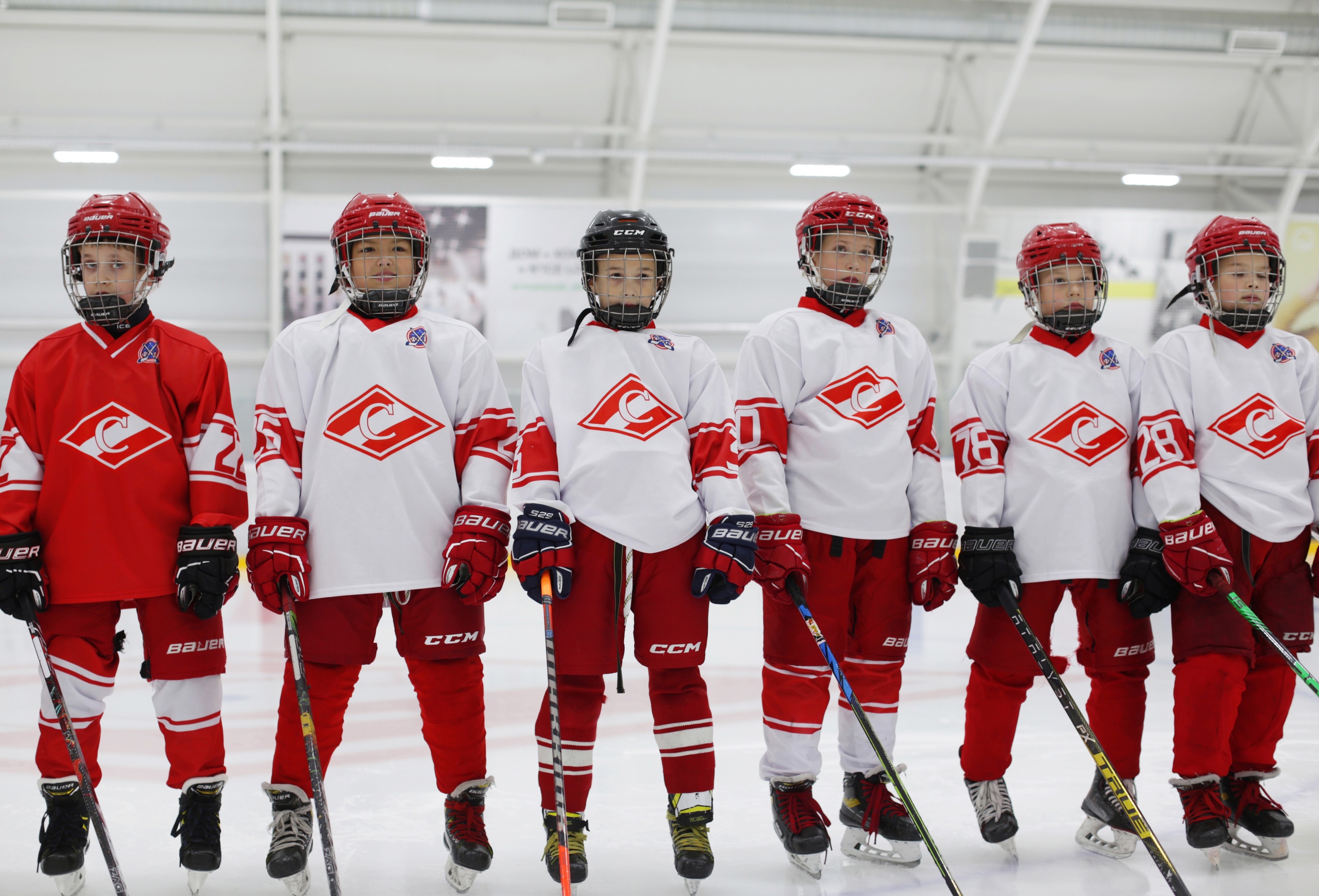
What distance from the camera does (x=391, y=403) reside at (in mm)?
2336

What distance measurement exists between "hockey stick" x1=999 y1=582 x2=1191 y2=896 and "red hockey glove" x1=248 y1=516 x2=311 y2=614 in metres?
1.54

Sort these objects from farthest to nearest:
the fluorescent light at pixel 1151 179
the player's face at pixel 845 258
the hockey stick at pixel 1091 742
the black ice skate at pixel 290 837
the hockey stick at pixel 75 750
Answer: the fluorescent light at pixel 1151 179 → the player's face at pixel 845 258 → the black ice skate at pixel 290 837 → the hockey stick at pixel 75 750 → the hockey stick at pixel 1091 742

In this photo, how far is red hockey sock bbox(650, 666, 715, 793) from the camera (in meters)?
2.30

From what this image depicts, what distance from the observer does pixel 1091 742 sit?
7.43 feet

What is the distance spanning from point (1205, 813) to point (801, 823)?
0.92 meters

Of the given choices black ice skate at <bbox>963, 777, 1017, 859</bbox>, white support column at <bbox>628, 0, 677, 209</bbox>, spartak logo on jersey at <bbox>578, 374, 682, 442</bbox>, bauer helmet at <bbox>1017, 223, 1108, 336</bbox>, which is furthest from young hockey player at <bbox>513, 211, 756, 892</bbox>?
white support column at <bbox>628, 0, 677, 209</bbox>

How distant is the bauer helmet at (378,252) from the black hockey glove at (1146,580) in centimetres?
174

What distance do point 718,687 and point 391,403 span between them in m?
2.20

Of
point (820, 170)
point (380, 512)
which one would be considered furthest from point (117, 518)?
point (820, 170)

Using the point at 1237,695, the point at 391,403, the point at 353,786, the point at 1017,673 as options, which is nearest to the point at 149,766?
the point at 353,786

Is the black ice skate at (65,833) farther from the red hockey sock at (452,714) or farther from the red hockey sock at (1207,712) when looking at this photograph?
the red hockey sock at (1207,712)

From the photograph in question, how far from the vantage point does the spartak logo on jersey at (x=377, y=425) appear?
2.31m

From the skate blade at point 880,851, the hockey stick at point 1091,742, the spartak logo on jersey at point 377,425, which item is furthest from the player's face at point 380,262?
the skate blade at point 880,851

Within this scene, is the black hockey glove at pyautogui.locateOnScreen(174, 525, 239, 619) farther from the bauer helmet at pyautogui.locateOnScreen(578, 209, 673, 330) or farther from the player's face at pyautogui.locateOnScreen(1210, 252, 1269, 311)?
the player's face at pyautogui.locateOnScreen(1210, 252, 1269, 311)
